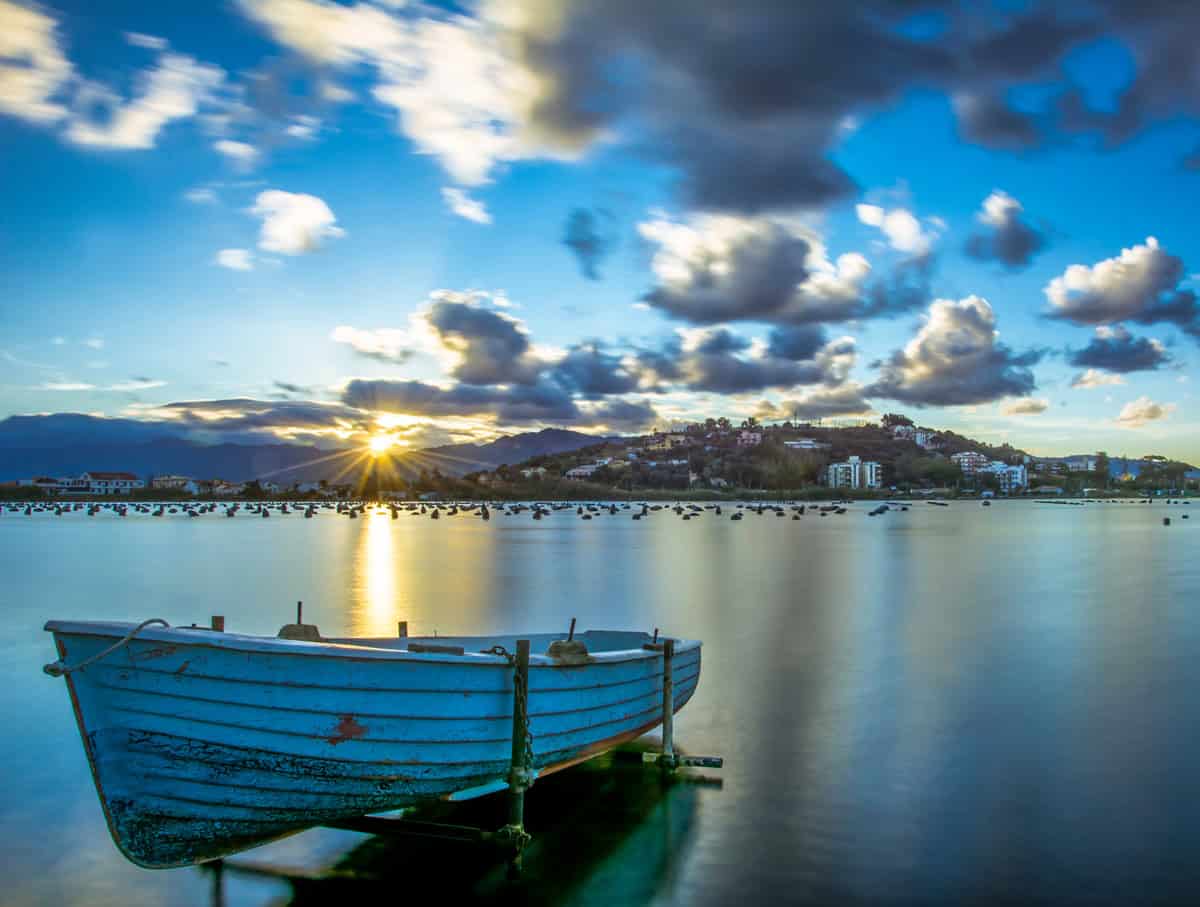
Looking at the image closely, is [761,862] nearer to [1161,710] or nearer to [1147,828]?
[1147,828]

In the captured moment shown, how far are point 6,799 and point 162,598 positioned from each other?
25.5 m

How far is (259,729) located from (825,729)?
10179 mm

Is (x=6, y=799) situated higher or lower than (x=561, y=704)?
lower

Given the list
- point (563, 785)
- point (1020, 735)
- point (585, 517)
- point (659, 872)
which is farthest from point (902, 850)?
point (585, 517)

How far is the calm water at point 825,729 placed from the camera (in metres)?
8.86

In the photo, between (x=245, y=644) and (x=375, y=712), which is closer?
(x=245, y=644)

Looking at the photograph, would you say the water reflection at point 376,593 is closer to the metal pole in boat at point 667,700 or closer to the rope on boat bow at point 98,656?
the metal pole in boat at point 667,700

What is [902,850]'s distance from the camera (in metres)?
9.53

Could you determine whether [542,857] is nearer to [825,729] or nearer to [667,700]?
[667,700]

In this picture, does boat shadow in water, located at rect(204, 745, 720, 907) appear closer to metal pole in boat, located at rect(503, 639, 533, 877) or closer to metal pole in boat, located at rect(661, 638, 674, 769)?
metal pole in boat, located at rect(503, 639, 533, 877)

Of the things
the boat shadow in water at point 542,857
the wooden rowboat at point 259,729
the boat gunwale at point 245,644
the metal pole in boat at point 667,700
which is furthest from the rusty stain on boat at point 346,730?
the metal pole in boat at point 667,700

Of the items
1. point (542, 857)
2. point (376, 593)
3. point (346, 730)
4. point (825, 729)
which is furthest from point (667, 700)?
point (376, 593)

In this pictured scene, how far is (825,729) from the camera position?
583 inches

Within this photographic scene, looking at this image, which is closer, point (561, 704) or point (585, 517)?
point (561, 704)
